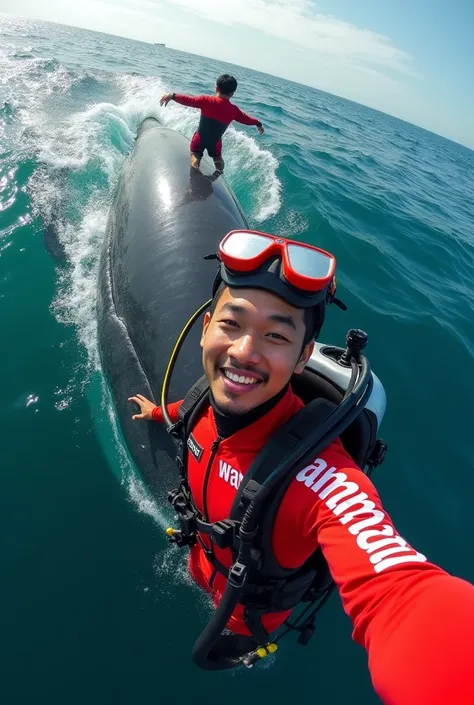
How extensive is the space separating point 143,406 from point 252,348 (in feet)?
6.72

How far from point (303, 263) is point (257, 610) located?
191 centimetres

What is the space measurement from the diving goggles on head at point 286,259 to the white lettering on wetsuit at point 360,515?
31.9 inches

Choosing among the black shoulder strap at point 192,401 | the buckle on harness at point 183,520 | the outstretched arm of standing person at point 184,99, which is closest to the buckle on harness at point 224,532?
the buckle on harness at point 183,520

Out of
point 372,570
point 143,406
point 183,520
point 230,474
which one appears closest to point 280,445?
point 230,474

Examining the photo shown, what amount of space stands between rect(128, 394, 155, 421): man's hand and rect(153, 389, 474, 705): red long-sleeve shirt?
4.29 feet

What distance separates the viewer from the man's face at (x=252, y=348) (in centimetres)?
204

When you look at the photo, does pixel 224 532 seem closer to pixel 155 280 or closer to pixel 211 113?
pixel 155 280

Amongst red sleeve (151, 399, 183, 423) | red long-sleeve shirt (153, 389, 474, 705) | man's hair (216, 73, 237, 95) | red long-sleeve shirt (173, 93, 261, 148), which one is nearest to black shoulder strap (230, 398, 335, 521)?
red long-sleeve shirt (153, 389, 474, 705)

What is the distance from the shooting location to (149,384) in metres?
4.23

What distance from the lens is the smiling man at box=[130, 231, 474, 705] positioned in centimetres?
123

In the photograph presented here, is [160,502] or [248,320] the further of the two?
[160,502]

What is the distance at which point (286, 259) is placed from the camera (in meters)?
2.16

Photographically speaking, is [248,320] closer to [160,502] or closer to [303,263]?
[303,263]

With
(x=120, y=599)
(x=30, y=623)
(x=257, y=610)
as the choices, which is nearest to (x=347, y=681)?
(x=257, y=610)
